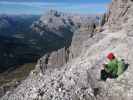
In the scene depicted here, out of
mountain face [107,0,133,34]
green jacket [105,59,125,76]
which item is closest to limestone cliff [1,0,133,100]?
green jacket [105,59,125,76]

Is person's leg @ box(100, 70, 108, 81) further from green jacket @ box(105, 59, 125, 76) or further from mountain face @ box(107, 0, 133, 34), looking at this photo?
mountain face @ box(107, 0, 133, 34)

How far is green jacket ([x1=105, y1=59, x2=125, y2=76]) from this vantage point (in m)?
30.8

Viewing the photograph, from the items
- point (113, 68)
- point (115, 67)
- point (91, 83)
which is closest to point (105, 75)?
point (113, 68)

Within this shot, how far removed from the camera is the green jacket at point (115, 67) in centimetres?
3081

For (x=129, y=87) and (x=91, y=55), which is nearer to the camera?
(x=129, y=87)

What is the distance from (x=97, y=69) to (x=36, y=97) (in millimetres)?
7625

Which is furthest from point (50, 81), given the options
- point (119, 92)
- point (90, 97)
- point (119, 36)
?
point (119, 36)

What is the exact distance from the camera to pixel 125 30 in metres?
44.5

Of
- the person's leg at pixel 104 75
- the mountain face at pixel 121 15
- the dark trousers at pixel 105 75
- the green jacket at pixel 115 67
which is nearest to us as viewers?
the green jacket at pixel 115 67

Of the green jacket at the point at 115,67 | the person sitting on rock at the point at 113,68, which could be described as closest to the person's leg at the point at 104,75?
the person sitting on rock at the point at 113,68

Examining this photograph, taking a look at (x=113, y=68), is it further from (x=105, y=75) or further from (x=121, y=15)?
(x=121, y=15)

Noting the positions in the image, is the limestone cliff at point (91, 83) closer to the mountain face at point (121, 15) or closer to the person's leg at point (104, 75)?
the person's leg at point (104, 75)

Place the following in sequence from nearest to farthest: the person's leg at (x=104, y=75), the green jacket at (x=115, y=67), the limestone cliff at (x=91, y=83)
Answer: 1. the limestone cliff at (x=91, y=83)
2. the green jacket at (x=115, y=67)
3. the person's leg at (x=104, y=75)

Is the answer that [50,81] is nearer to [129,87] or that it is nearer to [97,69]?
[97,69]
